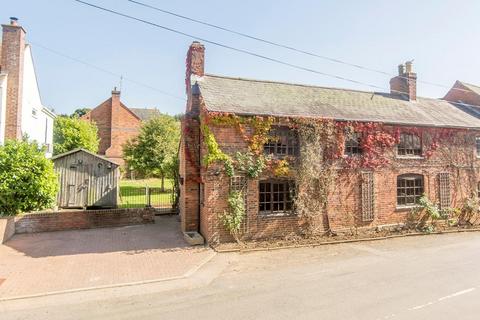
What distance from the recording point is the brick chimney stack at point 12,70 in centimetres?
1727

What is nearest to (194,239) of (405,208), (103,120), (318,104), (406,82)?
(318,104)

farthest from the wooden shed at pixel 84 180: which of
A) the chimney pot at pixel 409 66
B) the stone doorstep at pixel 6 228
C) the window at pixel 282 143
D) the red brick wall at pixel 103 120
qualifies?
the red brick wall at pixel 103 120

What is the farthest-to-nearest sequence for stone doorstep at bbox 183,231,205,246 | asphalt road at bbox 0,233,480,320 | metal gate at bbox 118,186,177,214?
metal gate at bbox 118,186,177,214, stone doorstep at bbox 183,231,205,246, asphalt road at bbox 0,233,480,320

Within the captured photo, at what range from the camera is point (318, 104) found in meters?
15.6

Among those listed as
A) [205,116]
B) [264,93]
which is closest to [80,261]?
[205,116]

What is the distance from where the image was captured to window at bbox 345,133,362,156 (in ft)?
47.6

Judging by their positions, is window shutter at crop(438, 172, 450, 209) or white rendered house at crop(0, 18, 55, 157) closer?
window shutter at crop(438, 172, 450, 209)

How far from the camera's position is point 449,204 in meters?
16.2

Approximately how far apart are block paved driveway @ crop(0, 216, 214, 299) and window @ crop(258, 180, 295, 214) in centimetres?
311

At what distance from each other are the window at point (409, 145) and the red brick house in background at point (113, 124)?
3195cm

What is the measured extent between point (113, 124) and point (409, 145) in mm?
35189

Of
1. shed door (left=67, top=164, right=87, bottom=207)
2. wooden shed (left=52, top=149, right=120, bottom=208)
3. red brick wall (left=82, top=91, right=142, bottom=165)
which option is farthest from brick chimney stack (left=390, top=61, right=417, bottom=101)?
red brick wall (left=82, top=91, right=142, bottom=165)

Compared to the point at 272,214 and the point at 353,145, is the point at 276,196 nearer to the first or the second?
the point at 272,214

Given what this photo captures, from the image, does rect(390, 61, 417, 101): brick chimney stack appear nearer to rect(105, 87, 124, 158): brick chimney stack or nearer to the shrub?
the shrub
